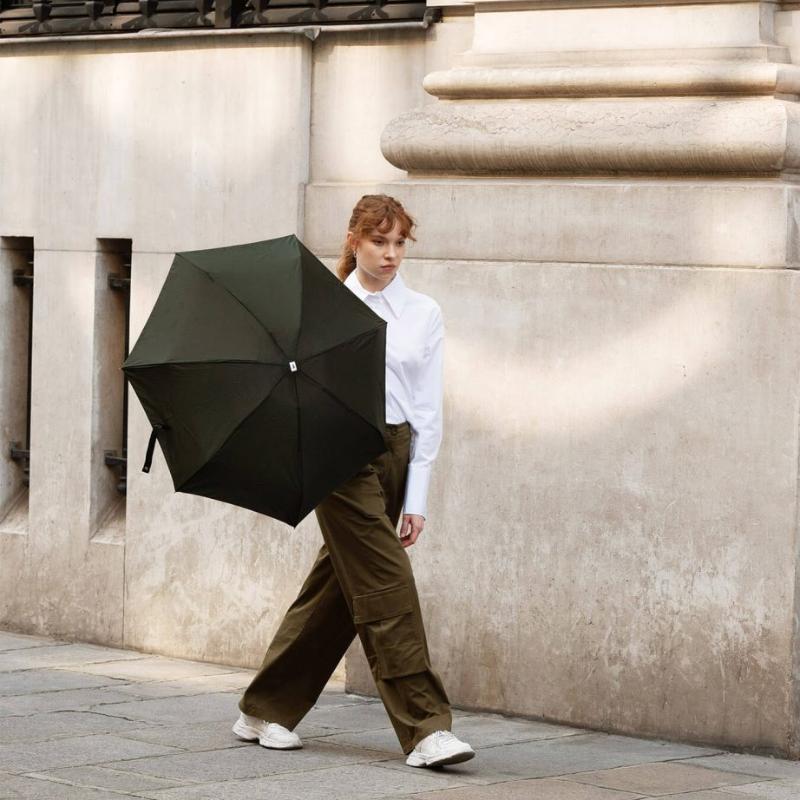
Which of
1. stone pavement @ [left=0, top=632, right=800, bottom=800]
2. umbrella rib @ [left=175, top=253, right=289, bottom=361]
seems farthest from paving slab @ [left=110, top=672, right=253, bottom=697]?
umbrella rib @ [left=175, top=253, right=289, bottom=361]

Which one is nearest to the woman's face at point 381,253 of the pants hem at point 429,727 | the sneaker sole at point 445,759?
the pants hem at point 429,727

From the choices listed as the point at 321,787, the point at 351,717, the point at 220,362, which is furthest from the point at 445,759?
the point at 220,362

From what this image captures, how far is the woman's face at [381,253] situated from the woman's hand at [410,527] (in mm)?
785

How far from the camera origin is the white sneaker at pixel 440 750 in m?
6.45

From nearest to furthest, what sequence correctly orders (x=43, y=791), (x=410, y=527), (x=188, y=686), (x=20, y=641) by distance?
(x=43, y=791) → (x=410, y=527) → (x=188, y=686) → (x=20, y=641)

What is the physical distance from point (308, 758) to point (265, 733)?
222mm

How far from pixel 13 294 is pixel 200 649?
2.10 meters

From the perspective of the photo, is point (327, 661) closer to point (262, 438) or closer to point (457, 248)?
point (262, 438)

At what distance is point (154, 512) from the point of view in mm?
9008

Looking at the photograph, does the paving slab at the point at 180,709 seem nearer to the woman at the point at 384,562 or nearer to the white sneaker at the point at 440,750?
the woman at the point at 384,562

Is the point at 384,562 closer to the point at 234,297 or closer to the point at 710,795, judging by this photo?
the point at 234,297

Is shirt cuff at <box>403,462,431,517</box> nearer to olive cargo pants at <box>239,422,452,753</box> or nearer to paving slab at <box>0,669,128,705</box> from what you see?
olive cargo pants at <box>239,422,452,753</box>

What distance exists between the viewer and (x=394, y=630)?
21.3ft

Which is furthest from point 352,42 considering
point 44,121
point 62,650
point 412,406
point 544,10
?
point 62,650
